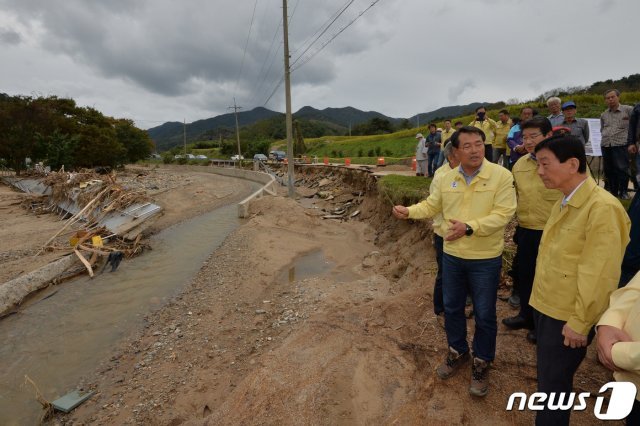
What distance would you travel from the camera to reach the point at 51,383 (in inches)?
195

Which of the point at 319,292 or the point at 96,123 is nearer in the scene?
the point at 319,292

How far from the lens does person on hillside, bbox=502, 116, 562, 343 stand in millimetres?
3453

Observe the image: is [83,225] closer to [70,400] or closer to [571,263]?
[70,400]

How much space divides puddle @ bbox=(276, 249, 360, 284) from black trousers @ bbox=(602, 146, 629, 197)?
5.19 m

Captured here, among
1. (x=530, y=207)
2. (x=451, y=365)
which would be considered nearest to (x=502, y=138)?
(x=530, y=207)

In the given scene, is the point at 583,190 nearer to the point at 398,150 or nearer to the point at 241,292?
the point at 241,292

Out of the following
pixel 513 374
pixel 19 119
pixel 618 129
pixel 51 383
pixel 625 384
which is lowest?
pixel 51 383

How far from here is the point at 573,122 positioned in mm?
5660

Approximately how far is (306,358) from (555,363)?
2.62 m

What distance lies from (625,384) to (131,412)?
4.66 m

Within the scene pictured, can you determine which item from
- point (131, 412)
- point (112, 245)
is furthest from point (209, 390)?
point (112, 245)

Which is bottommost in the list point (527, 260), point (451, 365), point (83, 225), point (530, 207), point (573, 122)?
point (83, 225)

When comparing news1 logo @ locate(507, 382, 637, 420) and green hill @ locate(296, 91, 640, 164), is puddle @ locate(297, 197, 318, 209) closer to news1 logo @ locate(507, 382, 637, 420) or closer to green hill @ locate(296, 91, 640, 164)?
green hill @ locate(296, 91, 640, 164)

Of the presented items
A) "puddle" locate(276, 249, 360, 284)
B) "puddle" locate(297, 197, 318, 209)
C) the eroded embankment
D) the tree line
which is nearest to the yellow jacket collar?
the eroded embankment
